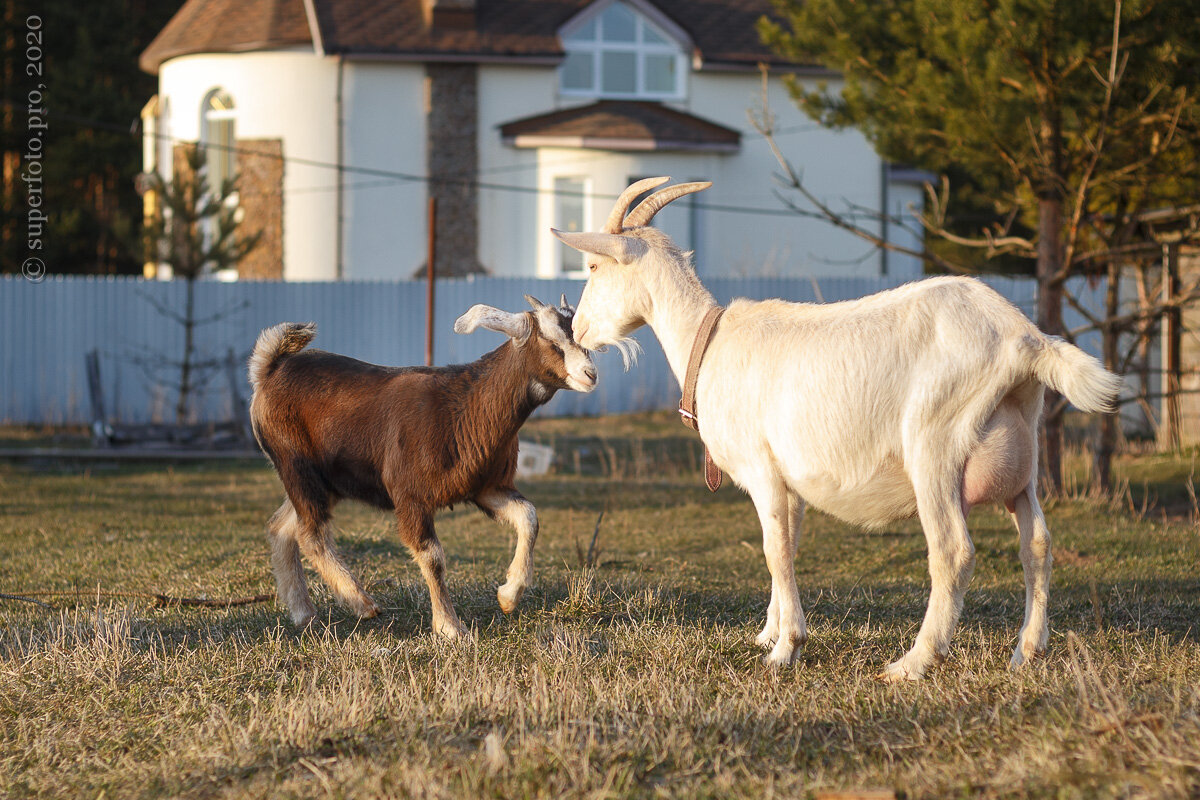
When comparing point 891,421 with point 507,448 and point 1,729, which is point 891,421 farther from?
point 1,729

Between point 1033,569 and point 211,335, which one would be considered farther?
point 211,335

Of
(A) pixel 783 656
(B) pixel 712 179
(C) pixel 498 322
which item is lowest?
(A) pixel 783 656

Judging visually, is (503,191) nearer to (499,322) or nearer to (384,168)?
(384,168)

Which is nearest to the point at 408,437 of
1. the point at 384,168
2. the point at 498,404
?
Answer: the point at 498,404

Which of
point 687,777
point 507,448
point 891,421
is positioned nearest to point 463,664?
point 507,448

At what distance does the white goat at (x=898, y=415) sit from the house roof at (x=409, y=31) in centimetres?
2137

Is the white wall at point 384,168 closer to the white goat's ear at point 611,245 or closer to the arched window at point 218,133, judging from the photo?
the arched window at point 218,133

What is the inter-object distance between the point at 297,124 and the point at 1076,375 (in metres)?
23.5

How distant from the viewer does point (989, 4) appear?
1084 cm

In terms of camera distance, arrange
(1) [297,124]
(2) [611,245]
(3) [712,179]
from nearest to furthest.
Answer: (2) [611,245]
(1) [297,124]
(3) [712,179]

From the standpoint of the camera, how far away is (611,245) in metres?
5.44

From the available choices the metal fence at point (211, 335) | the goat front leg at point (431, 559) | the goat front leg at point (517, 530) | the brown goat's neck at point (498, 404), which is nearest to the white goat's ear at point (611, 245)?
the brown goat's neck at point (498, 404)

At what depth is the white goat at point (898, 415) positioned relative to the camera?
4.61 meters

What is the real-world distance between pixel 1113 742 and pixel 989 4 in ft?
28.7
